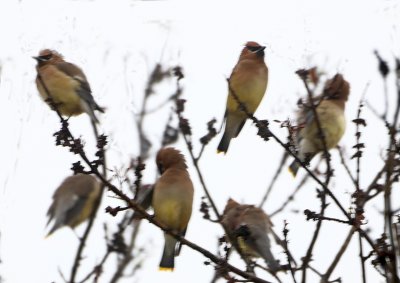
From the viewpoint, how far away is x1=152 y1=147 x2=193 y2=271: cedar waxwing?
4.16m

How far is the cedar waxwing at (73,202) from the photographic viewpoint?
244 inches

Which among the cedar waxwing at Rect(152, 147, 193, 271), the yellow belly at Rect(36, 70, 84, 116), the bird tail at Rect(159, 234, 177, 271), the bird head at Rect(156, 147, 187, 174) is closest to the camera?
the cedar waxwing at Rect(152, 147, 193, 271)

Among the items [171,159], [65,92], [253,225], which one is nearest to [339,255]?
[171,159]

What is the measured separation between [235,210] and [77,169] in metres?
2.43

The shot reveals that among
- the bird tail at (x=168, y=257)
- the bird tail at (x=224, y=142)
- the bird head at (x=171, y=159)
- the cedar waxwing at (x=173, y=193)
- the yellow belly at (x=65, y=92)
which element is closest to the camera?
the cedar waxwing at (x=173, y=193)

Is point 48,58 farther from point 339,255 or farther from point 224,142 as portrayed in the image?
point 339,255

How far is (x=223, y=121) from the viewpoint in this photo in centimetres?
497

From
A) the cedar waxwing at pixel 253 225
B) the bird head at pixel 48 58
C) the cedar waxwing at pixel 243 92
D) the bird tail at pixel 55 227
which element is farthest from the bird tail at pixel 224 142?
the bird tail at pixel 55 227

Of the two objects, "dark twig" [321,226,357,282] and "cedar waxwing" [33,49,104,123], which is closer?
"dark twig" [321,226,357,282]

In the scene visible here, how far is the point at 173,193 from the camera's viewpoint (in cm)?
416

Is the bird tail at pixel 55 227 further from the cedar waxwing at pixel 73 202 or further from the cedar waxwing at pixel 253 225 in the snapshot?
the cedar waxwing at pixel 253 225

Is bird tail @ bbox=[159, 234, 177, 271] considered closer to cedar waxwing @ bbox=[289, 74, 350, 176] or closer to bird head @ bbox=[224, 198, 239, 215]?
bird head @ bbox=[224, 198, 239, 215]

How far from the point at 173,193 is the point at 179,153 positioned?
30 centimetres

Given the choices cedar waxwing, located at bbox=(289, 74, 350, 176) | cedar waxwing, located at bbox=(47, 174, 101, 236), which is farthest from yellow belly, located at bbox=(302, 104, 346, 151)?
cedar waxwing, located at bbox=(47, 174, 101, 236)
